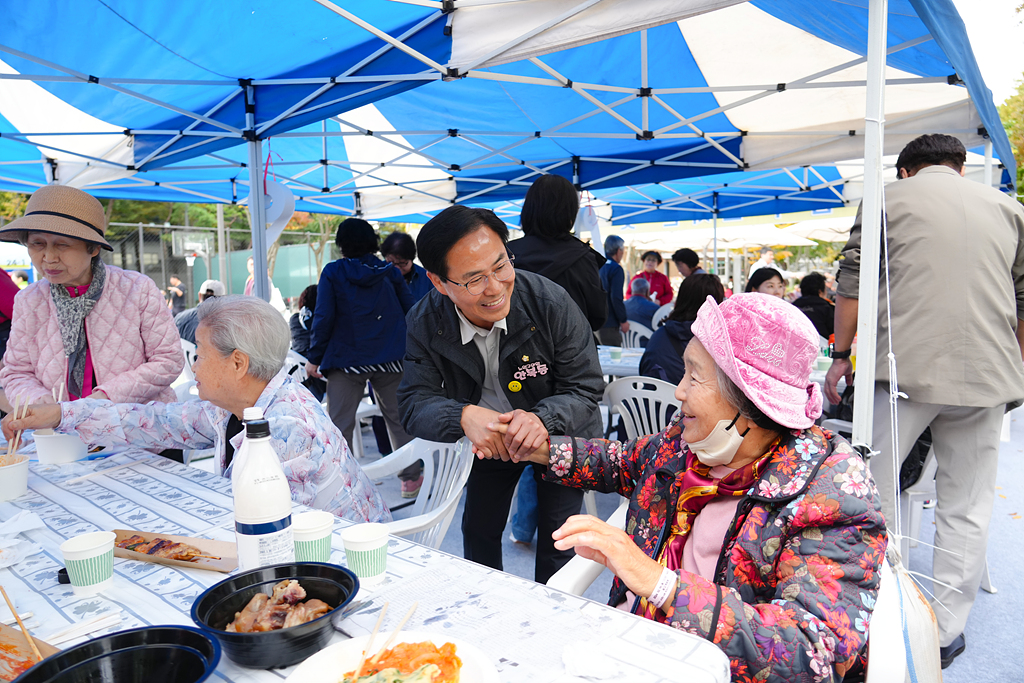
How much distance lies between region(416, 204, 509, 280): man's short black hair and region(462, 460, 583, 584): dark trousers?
76 cm

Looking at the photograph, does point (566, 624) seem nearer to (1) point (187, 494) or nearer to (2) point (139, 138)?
(1) point (187, 494)

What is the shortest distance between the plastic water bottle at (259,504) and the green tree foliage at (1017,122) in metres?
20.3

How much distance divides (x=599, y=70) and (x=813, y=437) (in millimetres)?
4529

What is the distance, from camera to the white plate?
875mm

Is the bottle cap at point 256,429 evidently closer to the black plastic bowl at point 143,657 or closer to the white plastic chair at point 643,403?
the black plastic bowl at point 143,657

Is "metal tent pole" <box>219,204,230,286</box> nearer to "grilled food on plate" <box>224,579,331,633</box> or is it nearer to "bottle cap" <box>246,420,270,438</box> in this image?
"bottle cap" <box>246,420,270,438</box>

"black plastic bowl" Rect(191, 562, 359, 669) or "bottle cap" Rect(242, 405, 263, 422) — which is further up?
"bottle cap" Rect(242, 405, 263, 422)

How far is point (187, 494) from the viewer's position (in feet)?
6.04

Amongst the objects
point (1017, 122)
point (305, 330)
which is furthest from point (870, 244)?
point (1017, 122)

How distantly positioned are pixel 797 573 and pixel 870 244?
4.03ft

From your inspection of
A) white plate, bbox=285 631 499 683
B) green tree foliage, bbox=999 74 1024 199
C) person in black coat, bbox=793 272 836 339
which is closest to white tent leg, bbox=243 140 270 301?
white plate, bbox=285 631 499 683

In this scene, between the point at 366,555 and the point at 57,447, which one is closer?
the point at 366,555

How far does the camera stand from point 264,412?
1.92m

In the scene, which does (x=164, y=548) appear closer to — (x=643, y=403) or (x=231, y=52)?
(x=643, y=403)
